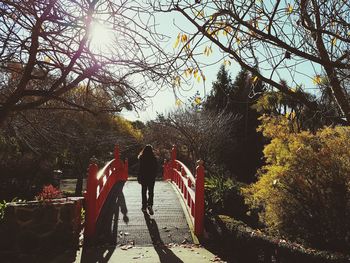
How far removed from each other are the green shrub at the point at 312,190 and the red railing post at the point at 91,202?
360 cm

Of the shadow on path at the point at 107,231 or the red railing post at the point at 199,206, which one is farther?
the red railing post at the point at 199,206

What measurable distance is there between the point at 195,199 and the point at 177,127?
1723 cm

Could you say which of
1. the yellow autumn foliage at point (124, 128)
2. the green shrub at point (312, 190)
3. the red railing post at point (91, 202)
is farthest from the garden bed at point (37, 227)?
the yellow autumn foliage at point (124, 128)

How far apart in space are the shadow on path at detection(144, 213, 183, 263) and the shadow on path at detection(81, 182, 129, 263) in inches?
23.5

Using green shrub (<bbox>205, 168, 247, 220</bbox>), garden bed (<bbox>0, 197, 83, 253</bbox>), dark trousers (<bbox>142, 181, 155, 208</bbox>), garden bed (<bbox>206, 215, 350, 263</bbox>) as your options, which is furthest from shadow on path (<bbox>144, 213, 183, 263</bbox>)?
green shrub (<bbox>205, 168, 247, 220</bbox>)

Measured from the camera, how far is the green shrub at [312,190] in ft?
25.5

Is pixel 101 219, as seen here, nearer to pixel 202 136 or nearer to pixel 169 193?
pixel 169 193

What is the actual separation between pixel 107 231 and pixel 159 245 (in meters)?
1.38

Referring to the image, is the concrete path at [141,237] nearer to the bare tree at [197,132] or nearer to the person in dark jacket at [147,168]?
the person in dark jacket at [147,168]

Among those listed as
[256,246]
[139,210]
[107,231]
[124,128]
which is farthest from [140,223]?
[124,128]

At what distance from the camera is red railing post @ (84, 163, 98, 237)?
28.7ft

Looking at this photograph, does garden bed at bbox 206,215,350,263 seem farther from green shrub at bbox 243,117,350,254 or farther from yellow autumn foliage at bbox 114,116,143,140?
yellow autumn foliage at bbox 114,116,143,140

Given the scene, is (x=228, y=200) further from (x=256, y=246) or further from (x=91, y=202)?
(x=256, y=246)

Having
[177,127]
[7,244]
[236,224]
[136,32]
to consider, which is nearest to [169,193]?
[236,224]
